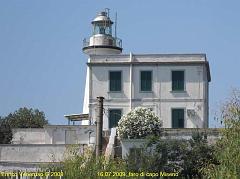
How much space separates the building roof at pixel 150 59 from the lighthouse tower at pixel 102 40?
5.71m

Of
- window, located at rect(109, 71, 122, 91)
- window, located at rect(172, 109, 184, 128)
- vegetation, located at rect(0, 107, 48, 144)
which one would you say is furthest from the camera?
vegetation, located at rect(0, 107, 48, 144)

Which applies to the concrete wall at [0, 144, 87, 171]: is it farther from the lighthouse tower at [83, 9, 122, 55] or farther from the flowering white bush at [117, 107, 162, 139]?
the lighthouse tower at [83, 9, 122, 55]

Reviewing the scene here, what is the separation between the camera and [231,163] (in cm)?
1925

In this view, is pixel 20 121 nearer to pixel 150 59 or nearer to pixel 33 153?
pixel 150 59

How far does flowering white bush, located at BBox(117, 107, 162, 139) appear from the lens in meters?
37.3

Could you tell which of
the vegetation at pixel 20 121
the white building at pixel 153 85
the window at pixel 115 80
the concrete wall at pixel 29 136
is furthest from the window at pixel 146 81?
the vegetation at pixel 20 121

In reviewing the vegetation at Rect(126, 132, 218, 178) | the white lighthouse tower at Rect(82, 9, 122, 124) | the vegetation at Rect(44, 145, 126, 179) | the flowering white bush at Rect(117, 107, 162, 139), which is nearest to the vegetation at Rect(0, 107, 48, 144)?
the white lighthouse tower at Rect(82, 9, 122, 124)

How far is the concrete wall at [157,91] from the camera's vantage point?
1702 inches

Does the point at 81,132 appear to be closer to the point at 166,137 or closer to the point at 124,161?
the point at 166,137

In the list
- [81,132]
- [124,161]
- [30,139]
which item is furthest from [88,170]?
[30,139]

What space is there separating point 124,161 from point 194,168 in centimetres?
313

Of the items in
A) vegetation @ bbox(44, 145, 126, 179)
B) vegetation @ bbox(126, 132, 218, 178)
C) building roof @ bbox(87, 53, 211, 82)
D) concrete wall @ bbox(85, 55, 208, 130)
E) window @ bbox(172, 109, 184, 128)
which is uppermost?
building roof @ bbox(87, 53, 211, 82)

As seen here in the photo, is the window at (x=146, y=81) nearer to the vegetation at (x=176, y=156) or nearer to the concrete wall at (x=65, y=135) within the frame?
the concrete wall at (x=65, y=135)

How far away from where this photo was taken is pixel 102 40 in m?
50.5
